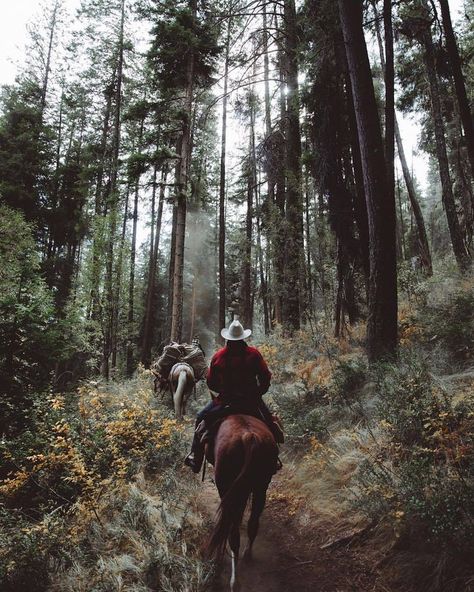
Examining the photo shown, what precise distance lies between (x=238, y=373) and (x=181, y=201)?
11501 millimetres

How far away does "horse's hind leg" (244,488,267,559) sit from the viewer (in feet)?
12.6

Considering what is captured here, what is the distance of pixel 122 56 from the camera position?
2106 cm

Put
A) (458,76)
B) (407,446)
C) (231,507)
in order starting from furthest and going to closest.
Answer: (458,76)
(407,446)
(231,507)

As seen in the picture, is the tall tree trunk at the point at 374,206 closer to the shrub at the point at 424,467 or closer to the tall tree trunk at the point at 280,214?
the shrub at the point at 424,467

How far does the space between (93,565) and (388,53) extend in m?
10.6

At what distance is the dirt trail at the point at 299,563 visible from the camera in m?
3.46

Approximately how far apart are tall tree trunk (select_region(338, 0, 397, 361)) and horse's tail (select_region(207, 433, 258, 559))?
4.30 meters

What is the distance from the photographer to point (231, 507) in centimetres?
329

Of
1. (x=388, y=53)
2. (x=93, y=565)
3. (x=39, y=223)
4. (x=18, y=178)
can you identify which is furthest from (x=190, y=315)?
(x=93, y=565)

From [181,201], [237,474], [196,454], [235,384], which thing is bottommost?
[196,454]

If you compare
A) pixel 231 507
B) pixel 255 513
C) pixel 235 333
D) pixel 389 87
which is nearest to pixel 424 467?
pixel 255 513

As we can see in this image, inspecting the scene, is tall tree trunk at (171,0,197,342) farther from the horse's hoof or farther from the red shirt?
the horse's hoof

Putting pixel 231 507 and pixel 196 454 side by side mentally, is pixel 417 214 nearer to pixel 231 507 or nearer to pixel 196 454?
pixel 196 454

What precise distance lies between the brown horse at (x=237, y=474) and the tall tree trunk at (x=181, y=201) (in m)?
10.7
